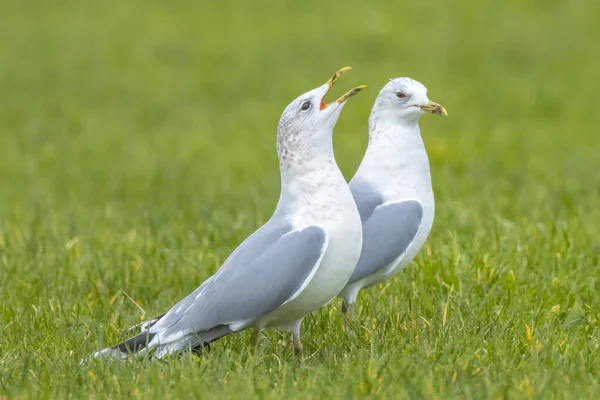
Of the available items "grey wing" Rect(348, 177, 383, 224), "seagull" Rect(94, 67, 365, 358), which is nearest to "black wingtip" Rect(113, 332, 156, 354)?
"seagull" Rect(94, 67, 365, 358)

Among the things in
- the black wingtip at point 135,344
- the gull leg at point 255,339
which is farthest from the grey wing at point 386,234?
the black wingtip at point 135,344

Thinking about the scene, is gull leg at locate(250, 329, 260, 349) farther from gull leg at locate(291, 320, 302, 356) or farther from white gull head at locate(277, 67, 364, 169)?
white gull head at locate(277, 67, 364, 169)

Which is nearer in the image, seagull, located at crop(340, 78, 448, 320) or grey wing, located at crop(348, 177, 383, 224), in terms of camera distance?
seagull, located at crop(340, 78, 448, 320)

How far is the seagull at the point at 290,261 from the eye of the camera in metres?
4.11

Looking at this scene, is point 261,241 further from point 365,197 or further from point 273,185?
point 273,185

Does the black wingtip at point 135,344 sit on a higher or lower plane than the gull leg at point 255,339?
higher

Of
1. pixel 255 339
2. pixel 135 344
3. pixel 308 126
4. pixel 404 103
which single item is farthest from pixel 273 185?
pixel 135 344

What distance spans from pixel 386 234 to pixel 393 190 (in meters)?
0.27

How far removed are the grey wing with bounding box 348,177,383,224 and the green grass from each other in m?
0.47

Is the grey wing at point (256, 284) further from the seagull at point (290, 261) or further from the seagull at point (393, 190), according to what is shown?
the seagull at point (393, 190)

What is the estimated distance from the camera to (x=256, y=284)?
13.5 feet

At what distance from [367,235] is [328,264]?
2.19 ft

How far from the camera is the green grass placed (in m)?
4.07

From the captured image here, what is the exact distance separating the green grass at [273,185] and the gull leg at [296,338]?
2.9 inches
